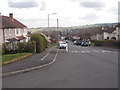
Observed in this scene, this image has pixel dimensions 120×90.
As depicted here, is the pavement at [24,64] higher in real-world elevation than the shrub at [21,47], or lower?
lower

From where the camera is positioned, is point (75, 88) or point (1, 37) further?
point (1, 37)

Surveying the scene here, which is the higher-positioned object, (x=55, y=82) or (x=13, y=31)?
(x=13, y=31)

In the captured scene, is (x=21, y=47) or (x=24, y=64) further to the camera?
(x=21, y=47)

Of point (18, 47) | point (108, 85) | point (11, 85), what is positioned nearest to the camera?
point (108, 85)

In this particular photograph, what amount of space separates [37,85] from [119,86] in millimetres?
3210

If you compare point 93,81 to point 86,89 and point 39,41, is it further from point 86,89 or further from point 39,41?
point 39,41

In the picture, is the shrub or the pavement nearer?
the pavement

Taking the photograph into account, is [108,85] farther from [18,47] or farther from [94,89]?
[18,47]

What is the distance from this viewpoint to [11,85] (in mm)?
9516

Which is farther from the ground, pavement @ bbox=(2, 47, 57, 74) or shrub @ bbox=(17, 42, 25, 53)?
shrub @ bbox=(17, 42, 25, 53)

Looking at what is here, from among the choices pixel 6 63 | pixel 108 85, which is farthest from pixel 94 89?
pixel 6 63

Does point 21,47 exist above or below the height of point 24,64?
above

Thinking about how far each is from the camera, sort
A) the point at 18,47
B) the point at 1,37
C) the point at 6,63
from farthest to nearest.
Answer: the point at 1,37 → the point at 18,47 → the point at 6,63

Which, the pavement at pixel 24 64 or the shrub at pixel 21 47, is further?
the shrub at pixel 21 47
